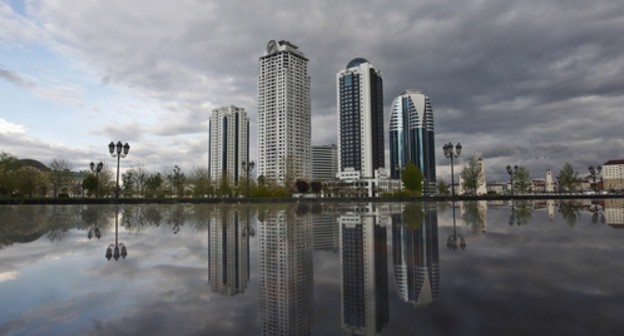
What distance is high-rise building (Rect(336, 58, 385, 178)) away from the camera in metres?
150

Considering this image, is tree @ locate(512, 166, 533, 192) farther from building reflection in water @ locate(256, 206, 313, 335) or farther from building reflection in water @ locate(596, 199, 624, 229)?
building reflection in water @ locate(256, 206, 313, 335)

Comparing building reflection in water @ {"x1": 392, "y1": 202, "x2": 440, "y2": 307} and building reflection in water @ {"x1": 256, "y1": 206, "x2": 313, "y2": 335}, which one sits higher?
building reflection in water @ {"x1": 392, "y1": 202, "x2": 440, "y2": 307}

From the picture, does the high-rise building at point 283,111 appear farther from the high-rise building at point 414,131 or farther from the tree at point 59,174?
the tree at point 59,174

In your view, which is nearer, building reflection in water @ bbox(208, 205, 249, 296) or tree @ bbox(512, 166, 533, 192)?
building reflection in water @ bbox(208, 205, 249, 296)

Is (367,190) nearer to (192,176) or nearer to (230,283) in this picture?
(192,176)

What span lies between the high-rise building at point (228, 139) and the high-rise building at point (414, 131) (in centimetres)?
7522

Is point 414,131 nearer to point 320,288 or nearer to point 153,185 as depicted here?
point 153,185

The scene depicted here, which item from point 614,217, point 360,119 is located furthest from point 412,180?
point 360,119

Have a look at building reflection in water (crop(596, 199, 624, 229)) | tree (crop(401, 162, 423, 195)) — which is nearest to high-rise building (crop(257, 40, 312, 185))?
tree (crop(401, 162, 423, 195))

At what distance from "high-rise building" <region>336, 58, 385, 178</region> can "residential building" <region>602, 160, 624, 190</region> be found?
300 feet

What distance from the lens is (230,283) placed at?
18.9 ft

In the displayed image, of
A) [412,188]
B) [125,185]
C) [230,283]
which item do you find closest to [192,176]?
[125,185]

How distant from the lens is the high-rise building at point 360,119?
492 ft

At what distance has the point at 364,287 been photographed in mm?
5219
